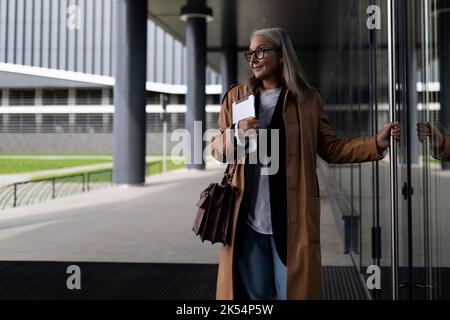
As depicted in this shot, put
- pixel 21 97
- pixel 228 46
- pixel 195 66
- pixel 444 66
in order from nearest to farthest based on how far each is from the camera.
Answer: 1. pixel 444 66
2. pixel 195 66
3. pixel 228 46
4. pixel 21 97

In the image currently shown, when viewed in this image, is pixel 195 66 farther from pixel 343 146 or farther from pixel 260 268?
pixel 260 268

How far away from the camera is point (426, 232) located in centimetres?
291

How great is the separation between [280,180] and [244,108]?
1.13 feet

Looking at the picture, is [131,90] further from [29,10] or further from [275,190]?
[275,190]

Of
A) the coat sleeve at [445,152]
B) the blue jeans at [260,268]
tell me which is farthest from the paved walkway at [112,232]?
the blue jeans at [260,268]

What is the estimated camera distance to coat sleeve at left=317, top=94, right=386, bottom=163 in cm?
231

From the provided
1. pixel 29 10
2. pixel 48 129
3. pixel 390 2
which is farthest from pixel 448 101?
pixel 48 129

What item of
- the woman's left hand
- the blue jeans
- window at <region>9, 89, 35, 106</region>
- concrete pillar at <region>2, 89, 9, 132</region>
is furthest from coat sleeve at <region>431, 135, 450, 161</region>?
concrete pillar at <region>2, 89, 9, 132</region>

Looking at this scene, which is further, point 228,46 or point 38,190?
point 228,46

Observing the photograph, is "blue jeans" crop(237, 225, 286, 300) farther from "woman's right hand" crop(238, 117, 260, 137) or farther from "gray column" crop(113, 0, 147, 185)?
"gray column" crop(113, 0, 147, 185)

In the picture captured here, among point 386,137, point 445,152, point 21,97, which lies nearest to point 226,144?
point 386,137

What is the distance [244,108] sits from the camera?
214cm

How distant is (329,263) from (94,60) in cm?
2379

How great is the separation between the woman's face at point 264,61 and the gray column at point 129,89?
1324cm
